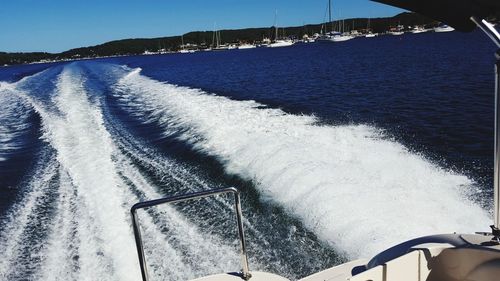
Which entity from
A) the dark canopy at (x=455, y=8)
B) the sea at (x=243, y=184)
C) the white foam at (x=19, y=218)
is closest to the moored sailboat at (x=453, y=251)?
the dark canopy at (x=455, y=8)

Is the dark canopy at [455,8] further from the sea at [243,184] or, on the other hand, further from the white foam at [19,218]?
the white foam at [19,218]

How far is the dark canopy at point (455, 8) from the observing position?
201 centimetres

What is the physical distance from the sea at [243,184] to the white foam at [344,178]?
27 mm

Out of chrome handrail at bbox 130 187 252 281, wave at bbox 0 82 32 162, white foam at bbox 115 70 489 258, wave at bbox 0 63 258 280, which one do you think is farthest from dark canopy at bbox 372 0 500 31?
wave at bbox 0 82 32 162

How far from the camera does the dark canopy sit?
6.59ft

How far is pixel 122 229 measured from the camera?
545 centimetres

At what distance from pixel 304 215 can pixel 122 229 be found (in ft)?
7.92

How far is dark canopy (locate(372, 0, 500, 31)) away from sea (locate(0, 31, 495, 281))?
2.95m

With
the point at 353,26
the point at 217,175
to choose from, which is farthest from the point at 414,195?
the point at 353,26

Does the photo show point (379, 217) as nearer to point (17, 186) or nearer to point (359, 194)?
point (359, 194)

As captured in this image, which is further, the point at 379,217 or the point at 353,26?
the point at 353,26

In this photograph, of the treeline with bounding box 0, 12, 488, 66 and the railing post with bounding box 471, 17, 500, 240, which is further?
the treeline with bounding box 0, 12, 488, 66

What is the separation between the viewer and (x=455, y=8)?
2047 mm

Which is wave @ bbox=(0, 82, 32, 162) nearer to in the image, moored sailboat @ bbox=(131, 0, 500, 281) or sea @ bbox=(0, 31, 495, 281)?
sea @ bbox=(0, 31, 495, 281)
